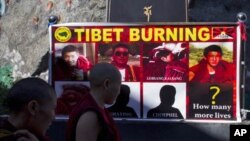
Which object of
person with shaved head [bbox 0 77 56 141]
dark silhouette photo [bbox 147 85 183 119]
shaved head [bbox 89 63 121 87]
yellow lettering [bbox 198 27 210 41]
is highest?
yellow lettering [bbox 198 27 210 41]

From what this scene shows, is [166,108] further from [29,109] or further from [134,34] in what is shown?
[29,109]

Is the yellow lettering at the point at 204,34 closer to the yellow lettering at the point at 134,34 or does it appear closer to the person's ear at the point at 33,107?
the yellow lettering at the point at 134,34

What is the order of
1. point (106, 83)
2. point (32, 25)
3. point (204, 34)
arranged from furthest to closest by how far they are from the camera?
point (32, 25), point (204, 34), point (106, 83)

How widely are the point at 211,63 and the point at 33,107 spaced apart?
502 cm

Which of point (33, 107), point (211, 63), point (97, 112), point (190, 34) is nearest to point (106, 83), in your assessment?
point (97, 112)

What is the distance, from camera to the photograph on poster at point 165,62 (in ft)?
24.5

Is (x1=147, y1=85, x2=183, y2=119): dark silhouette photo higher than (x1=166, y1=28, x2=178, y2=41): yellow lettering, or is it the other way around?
(x1=166, y1=28, x2=178, y2=41): yellow lettering

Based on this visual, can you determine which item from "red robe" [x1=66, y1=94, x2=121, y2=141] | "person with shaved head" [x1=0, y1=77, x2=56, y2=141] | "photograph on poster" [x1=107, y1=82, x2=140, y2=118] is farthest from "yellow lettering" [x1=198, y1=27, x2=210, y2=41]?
"person with shaved head" [x1=0, y1=77, x2=56, y2=141]

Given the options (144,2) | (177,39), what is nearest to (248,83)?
(144,2)

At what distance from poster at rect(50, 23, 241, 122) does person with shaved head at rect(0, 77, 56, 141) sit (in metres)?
4.79

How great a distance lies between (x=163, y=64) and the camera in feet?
24.7

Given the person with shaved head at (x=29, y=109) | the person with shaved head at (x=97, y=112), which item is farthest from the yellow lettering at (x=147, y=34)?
the person with shaved head at (x=29, y=109)

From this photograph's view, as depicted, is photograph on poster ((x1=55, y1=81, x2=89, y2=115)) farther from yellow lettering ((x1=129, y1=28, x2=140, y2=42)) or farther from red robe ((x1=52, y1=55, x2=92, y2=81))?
yellow lettering ((x1=129, y1=28, x2=140, y2=42))

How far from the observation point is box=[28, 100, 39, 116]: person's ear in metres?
2.63
